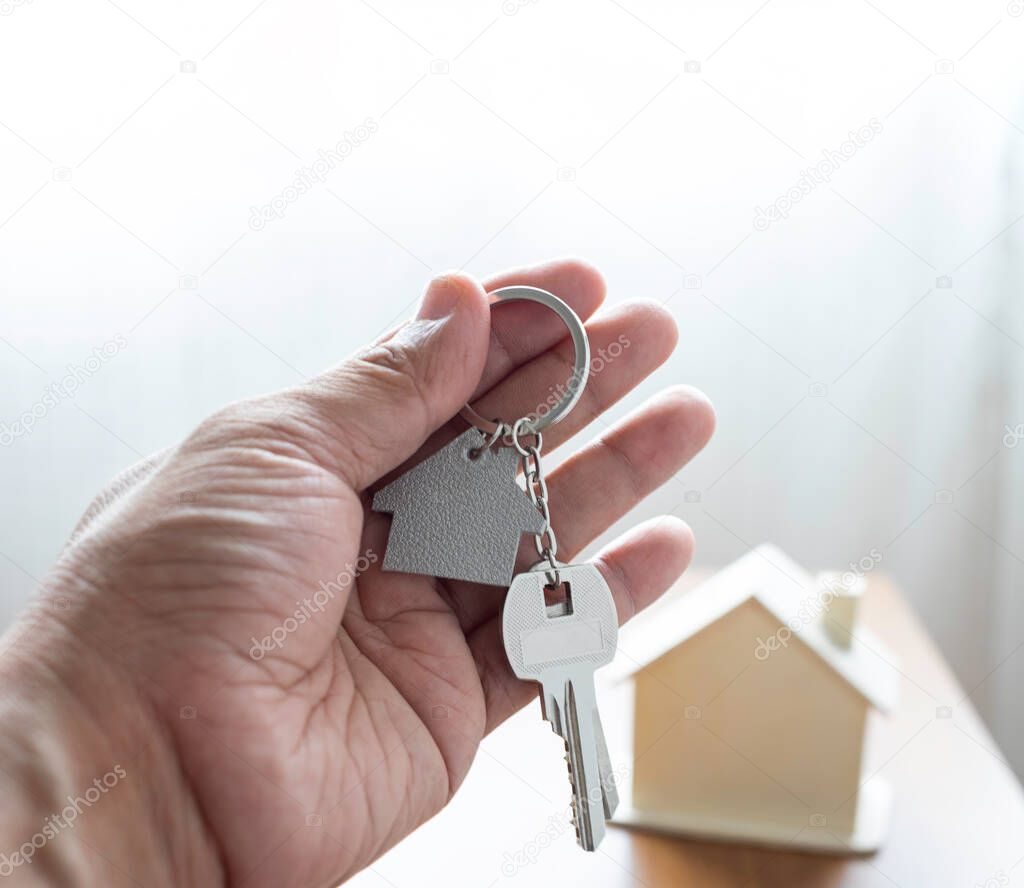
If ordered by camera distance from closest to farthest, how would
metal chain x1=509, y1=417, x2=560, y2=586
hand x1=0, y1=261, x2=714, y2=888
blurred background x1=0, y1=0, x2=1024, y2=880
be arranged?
1. hand x1=0, y1=261, x2=714, y2=888
2. metal chain x1=509, y1=417, x2=560, y2=586
3. blurred background x1=0, y1=0, x2=1024, y2=880

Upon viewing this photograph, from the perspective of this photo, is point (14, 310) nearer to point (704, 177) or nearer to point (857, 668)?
point (704, 177)

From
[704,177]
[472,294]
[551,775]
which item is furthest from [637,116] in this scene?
[551,775]

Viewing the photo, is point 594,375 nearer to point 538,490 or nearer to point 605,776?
point 538,490

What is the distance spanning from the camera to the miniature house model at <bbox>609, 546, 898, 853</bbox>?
0.97m

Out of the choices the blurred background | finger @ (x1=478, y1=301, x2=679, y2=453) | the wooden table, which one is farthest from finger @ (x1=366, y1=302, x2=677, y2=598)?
the blurred background

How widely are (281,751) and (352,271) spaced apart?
3.73ft

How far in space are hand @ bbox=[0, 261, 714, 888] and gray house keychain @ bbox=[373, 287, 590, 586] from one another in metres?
0.04

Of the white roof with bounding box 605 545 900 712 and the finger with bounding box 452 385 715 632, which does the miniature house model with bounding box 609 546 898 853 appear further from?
the finger with bounding box 452 385 715 632

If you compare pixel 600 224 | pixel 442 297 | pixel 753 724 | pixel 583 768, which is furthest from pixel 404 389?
Result: pixel 600 224

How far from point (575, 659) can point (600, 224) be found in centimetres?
105

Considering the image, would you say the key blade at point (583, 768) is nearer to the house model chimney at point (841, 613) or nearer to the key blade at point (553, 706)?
the key blade at point (553, 706)

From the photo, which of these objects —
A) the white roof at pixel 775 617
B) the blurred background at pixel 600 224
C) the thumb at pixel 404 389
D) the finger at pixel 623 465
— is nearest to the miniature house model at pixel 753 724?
the white roof at pixel 775 617

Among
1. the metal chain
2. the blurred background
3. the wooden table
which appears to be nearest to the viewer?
the metal chain

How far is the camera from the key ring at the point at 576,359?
0.84m
